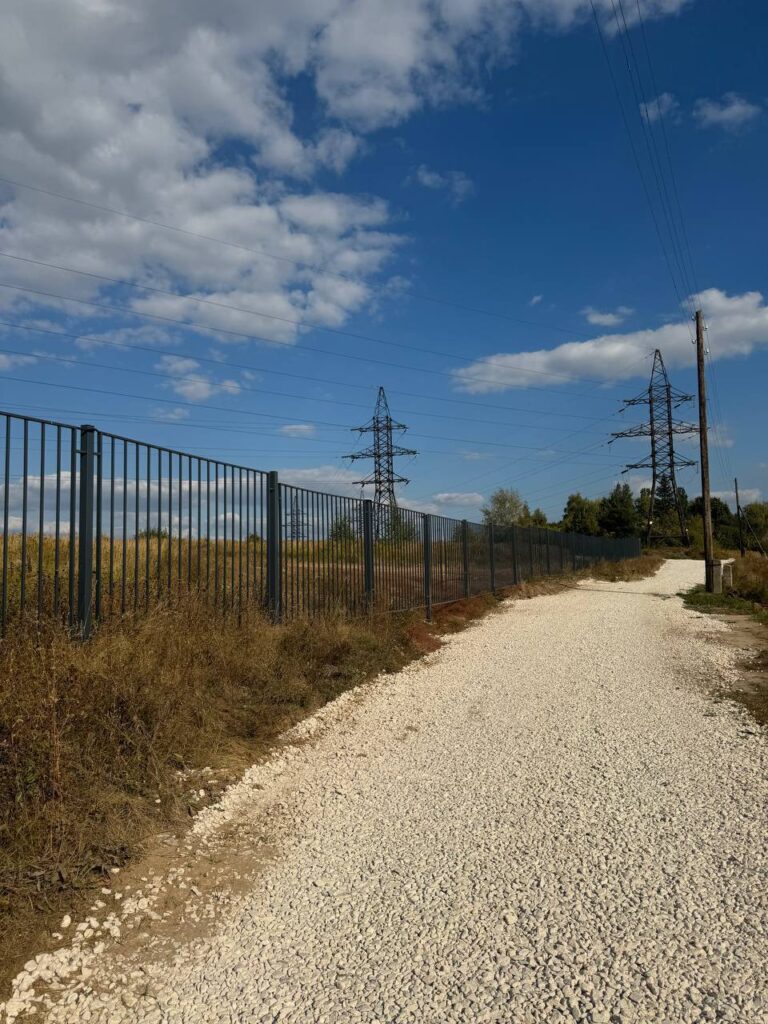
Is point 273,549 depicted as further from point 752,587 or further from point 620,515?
point 620,515

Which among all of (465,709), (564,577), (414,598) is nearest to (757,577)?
(564,577)

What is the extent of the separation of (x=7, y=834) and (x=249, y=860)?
1.23 m

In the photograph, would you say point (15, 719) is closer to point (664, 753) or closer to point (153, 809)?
point (153, 809)

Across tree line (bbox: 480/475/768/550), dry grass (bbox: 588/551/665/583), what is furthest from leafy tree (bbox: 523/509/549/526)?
dry grass (bbox: 588/551/665/583)

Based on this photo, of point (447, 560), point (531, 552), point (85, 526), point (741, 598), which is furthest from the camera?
point (531, 552)

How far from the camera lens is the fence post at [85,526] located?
5.39 meters

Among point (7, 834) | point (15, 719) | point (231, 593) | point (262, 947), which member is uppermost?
point (231, 593)

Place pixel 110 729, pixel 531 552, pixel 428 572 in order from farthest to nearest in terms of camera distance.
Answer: pixel 531 552 → pixel 428 572 → pixel 110 729

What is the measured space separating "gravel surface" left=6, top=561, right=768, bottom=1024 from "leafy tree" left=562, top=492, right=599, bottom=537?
222 feet

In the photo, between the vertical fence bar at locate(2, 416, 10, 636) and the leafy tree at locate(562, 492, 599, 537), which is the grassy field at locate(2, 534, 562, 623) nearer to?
the vertical fence bar at locate(2, 416, 10, 636)

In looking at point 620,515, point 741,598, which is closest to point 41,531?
point 741,598

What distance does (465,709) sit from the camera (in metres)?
7.01

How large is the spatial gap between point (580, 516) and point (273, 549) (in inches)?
2847

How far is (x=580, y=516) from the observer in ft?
252
